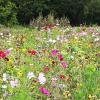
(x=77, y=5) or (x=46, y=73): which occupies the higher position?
(x=77, y=5)

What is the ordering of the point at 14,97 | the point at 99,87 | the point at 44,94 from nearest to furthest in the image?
the point at 14,97 → the point at 44,94 → the point at 99,87

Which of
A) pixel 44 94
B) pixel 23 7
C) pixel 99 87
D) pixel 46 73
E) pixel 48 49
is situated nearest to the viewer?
pixel 44 94

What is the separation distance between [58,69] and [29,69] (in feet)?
1.12

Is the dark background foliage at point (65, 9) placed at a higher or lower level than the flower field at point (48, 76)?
higher

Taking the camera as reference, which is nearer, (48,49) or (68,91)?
(68,91)

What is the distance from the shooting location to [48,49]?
21.1ft

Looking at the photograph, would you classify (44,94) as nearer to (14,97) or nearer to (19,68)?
(14,97)

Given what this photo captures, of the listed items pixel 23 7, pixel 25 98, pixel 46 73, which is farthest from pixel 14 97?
pixel 23 7

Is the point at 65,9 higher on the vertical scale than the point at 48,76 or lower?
higher

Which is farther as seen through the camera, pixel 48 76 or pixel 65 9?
pixel 65 9

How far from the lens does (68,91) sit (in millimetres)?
4293

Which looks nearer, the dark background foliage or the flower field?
the flower field

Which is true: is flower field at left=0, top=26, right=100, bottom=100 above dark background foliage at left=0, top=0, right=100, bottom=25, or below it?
below

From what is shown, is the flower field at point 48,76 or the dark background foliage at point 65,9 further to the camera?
the dark background foliage at point 65,9
